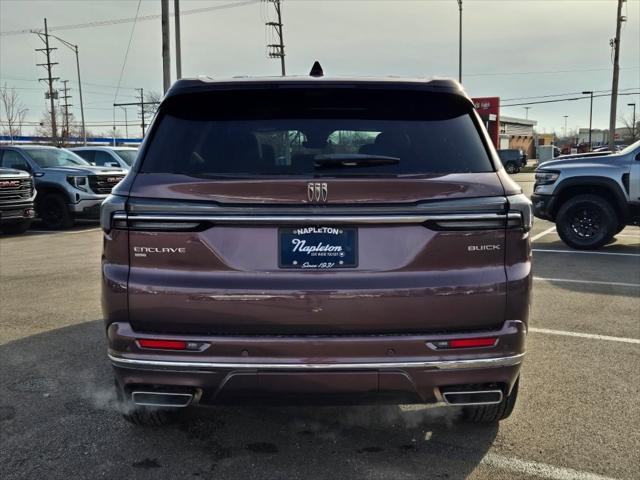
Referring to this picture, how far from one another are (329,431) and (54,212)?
1233 cm

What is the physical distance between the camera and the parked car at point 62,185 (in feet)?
44.9

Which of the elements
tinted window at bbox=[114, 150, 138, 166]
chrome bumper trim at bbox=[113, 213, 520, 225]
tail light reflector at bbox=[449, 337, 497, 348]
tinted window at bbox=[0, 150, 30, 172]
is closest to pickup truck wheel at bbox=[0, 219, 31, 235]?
tinted window at bbox=[0, 150, 30, 172]

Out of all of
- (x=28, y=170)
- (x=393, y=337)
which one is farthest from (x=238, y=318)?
(x=28, y=170)

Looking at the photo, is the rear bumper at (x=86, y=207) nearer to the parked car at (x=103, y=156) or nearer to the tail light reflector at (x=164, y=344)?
the parked car at (x=103, y=156)

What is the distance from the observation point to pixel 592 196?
9953 mm

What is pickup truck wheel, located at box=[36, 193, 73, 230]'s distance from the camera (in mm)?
13758

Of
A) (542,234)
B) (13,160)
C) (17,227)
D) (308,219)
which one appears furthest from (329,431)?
(13,160)

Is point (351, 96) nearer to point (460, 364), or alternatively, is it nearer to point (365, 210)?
point (365, 210)

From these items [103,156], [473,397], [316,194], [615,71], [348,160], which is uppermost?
[615,71]

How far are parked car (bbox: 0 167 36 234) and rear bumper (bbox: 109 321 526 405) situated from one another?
10.8m

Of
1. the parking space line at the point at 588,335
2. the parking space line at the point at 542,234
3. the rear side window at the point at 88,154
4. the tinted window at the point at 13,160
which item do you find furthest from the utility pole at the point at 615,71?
the parking space line at the point at 588,335

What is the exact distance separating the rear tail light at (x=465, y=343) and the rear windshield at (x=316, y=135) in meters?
0.76

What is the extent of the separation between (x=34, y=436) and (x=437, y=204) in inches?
102

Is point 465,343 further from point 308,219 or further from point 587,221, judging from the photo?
point 587,221
